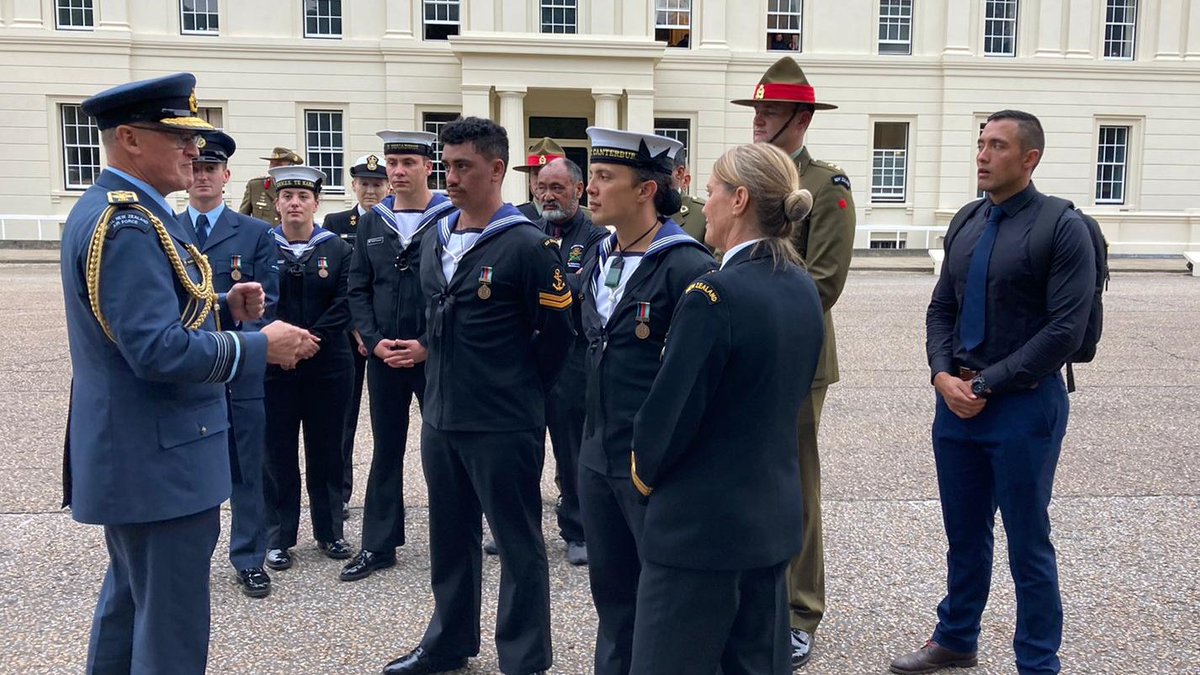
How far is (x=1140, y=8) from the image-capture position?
30219mm

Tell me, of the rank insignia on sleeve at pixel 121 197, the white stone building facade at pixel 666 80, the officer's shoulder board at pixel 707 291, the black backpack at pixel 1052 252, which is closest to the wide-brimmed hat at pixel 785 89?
the black backpack at pixel 1052 252

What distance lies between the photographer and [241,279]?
5238 mm

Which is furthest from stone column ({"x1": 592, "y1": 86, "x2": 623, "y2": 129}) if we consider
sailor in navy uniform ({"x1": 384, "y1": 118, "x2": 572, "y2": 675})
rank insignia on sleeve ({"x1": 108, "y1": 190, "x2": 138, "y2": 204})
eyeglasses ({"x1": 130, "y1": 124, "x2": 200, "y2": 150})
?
rank insignia on sleeve ({"x1": 108, "y1": 190, "x2": 138, "y2": 204})

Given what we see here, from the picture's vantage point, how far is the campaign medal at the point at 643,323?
3418 millimetres

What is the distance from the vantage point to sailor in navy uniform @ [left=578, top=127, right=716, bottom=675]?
3.42 metres

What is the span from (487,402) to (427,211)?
1.60 meters

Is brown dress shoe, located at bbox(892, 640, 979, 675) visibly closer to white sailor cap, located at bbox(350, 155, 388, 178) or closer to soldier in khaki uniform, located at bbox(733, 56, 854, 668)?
soldier in khaki uniform, located at bbox(733, 56, 854, 668)

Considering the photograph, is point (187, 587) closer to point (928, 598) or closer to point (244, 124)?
point (928, 598)

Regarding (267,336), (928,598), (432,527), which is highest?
(267,336)

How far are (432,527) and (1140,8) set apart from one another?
3272 centimetres

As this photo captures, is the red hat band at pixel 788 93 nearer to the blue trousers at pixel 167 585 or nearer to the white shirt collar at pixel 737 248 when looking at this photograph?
the white shirt collar at pixel 737 248

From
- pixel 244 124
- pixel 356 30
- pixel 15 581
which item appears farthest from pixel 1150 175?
pixel 15 581

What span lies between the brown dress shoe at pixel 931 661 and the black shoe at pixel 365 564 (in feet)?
8.64

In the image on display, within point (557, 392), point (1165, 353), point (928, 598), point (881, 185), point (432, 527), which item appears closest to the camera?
point (432, 527)
